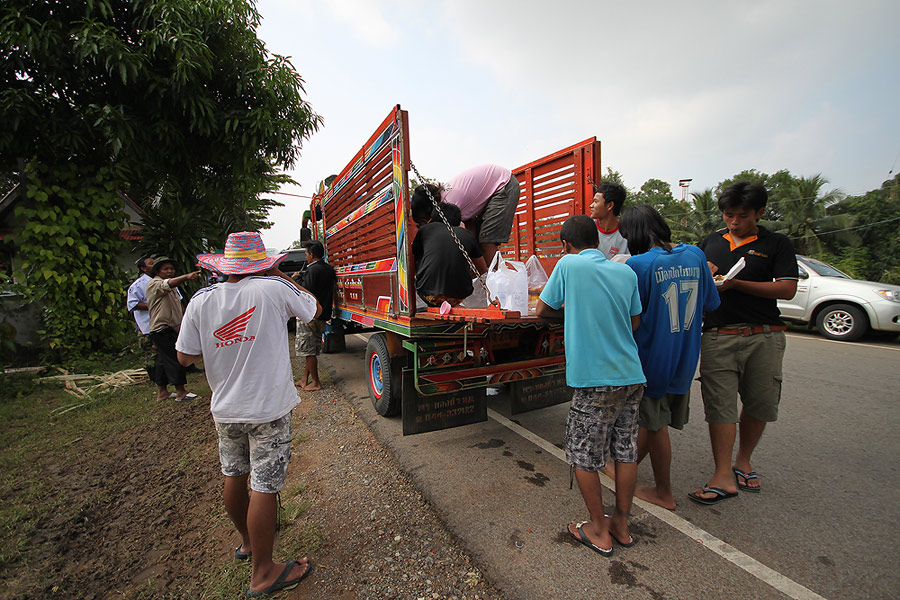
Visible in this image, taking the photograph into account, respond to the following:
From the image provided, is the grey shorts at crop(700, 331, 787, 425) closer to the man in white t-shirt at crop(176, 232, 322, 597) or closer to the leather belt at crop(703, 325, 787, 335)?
the leather belt at crop(703, 325, 787, 335)

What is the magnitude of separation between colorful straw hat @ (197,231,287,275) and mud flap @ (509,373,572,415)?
195cm

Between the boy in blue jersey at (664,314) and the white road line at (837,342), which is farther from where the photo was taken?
the white road line at (837,342)

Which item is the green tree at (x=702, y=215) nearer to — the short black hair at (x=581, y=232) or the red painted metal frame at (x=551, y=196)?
the red painted metal frame at (x=551, y=196)

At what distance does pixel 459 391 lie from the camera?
2955mm

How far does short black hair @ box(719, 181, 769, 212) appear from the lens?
7.84 ft

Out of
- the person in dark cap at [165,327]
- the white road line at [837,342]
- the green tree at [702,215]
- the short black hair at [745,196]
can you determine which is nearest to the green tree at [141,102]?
the person in dark cap at [165,327]

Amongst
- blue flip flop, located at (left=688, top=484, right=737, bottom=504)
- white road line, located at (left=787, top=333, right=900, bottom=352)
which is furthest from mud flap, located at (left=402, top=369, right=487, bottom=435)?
white road line, located at (left=787, top=333, right=900, bottom=352)

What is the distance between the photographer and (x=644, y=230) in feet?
7.36

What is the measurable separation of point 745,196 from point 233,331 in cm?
290

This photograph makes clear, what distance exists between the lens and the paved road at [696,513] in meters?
1.82

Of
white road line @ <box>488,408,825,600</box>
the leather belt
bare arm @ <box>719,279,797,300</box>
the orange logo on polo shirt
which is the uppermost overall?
bare arm @ <box>719,279,797,300</box>

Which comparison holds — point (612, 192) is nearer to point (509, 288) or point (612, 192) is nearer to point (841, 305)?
point (509, 288)

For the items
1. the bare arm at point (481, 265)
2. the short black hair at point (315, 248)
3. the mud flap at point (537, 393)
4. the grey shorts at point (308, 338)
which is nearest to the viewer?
the mud flap at point (537, 393)

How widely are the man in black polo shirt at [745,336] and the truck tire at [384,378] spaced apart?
2.28 meters
